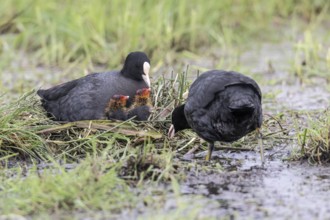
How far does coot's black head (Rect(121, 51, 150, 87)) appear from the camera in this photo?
7.17 m

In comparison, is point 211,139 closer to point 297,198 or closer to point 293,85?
point 297,198

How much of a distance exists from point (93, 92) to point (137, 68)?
1.50 ft

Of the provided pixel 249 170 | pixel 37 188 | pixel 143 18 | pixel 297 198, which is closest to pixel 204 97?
pixel 249 170

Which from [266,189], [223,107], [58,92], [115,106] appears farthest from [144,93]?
[266,189]

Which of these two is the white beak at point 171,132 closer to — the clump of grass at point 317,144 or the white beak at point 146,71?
the white beak at point 146,71

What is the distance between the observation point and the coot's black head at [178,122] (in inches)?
260

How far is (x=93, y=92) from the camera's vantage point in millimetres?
6992

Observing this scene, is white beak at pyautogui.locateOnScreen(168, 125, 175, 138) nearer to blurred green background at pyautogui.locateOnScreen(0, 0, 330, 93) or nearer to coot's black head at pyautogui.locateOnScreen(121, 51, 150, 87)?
coot's black head at pyautogui.locateOnScreen(121, 51, 150, 87)

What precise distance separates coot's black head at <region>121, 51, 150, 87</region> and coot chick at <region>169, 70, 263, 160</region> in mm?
836

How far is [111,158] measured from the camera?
583cm

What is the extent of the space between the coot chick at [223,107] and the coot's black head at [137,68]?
84cm

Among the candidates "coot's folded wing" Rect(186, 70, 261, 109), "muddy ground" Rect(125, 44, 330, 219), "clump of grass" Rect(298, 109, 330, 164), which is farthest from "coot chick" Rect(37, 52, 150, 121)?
"clump of grass" Rect(298, 109, 330, 164)

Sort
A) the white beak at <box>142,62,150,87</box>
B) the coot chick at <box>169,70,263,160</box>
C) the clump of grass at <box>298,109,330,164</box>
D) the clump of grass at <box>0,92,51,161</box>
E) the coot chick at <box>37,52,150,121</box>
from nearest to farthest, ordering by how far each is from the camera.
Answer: the coot chick at <box>169,70,263,160</box> → the clump of grass at <box>298,109,330,164</box> → the clump of grass at <box>0,92,51,161</box> → the coot chick at <box>37,52,150,121</box> → the white beak at <box>142,62,150,87</box>

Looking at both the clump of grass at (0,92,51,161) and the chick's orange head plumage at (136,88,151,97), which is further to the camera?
the chick's orange head plumage at (136,88,151,97)
